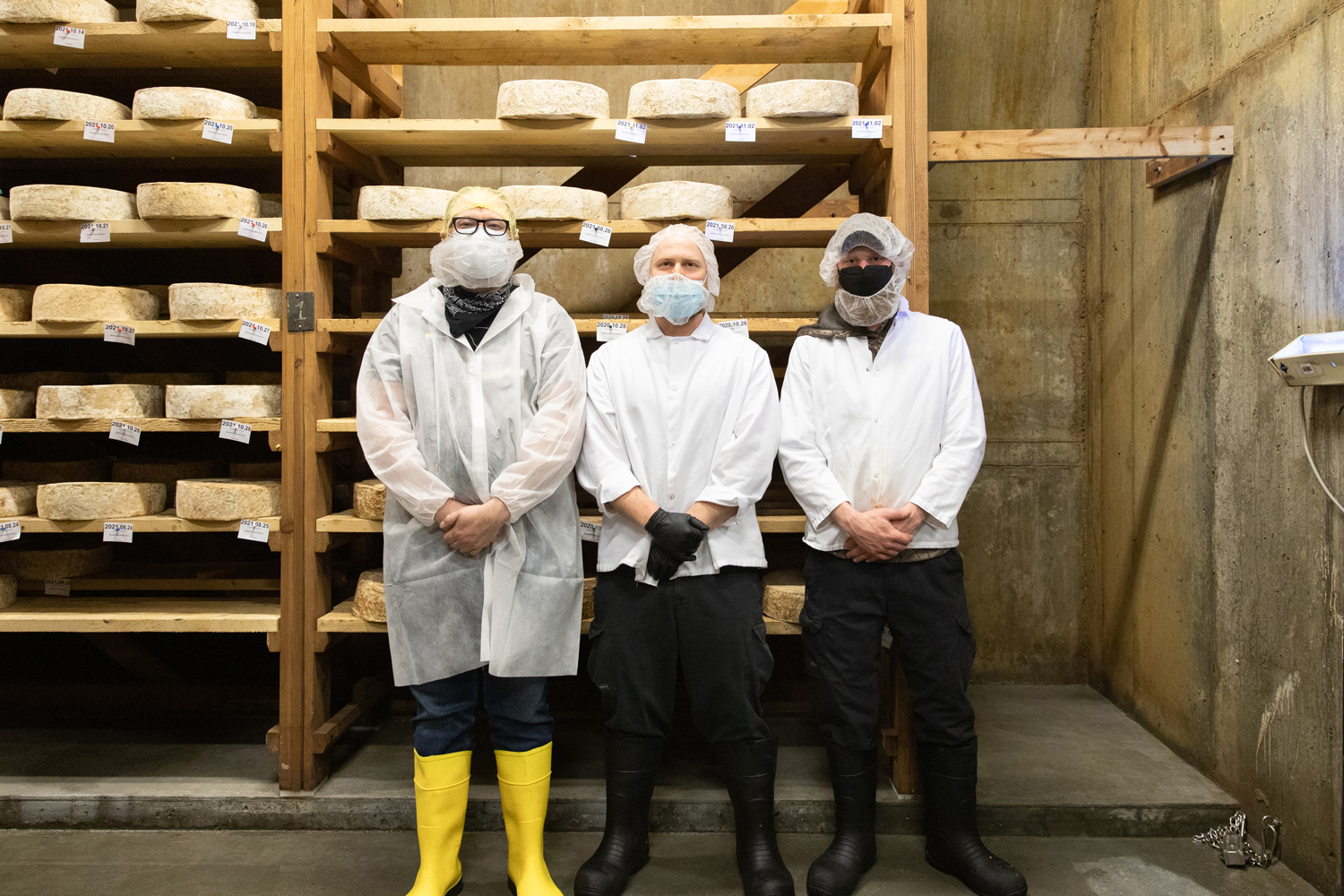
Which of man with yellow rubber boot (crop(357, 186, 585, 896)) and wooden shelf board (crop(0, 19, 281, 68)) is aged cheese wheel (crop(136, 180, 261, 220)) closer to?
wooden shelf board (crop(0, 19, 281, 68))

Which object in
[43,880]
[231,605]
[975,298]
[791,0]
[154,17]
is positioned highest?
[791,0]

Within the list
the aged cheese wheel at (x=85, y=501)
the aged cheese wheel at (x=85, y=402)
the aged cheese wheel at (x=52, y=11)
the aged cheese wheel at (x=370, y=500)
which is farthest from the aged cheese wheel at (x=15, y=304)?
the aged cheese wheel at (x=370, y=500)

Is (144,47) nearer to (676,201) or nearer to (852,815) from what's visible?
(676,201)

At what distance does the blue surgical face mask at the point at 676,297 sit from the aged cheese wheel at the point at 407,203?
921mm

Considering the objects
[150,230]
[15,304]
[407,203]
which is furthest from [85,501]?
[407,203]

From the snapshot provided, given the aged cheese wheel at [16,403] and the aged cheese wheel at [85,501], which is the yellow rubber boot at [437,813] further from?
the aged cheese wheel at [16,403]

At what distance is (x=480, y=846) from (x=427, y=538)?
1.12 metres

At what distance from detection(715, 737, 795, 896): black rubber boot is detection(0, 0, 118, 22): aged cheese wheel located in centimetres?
334

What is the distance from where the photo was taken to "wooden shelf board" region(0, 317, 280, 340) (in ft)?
9.47

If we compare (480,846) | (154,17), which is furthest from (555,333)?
(154,17)

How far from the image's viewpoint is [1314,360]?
7.28 feet

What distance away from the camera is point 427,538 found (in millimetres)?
2314

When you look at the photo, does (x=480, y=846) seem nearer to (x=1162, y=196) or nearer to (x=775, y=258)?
(x=775, y=258)

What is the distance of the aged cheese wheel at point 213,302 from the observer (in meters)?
2.86
